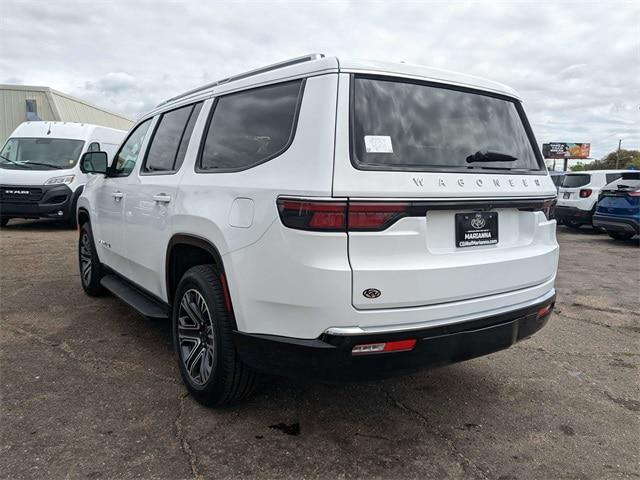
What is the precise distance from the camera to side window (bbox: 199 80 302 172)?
2.65 meters

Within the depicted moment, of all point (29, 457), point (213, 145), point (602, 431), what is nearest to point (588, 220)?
point (602, 431)

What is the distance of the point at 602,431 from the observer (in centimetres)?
299

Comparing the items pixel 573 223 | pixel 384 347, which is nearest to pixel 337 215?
pixel 384 347

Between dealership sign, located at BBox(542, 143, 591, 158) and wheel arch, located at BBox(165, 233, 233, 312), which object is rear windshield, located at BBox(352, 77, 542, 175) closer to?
wheel arch, located at BBox(165, 233, 233, 312)

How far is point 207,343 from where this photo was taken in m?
3.10

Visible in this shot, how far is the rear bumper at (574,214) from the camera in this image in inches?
520

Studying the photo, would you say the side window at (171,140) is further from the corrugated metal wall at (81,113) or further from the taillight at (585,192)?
the corrugated metal wall at (81,113)

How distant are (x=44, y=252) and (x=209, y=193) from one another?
702 centimetres

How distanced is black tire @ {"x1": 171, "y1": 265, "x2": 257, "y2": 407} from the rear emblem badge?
1.35 metres

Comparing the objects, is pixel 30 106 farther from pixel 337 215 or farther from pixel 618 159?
pixel 618 159

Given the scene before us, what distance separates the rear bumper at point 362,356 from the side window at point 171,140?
1.53 metres

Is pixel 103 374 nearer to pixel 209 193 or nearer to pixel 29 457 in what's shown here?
pixel 29 457

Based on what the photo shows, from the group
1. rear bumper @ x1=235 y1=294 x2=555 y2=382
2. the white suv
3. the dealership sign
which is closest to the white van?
the white suv

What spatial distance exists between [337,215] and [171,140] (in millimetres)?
2004
